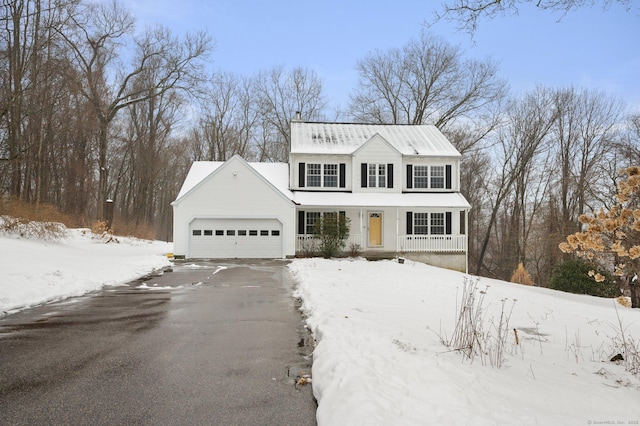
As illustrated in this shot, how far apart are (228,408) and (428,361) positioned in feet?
A: 6.91

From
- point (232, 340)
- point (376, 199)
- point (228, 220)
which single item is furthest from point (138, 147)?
point (232, 340)

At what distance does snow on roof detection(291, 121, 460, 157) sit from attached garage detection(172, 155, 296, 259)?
3489 mm

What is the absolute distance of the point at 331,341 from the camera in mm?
4992

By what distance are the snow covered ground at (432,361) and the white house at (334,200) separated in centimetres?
942

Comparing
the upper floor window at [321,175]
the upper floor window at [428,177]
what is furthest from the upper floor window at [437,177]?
the upper floor window at [321,175]

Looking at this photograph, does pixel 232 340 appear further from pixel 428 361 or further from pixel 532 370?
pixel 532 370

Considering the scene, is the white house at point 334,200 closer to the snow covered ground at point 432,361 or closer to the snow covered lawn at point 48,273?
the snow covered lawn at point 48,273

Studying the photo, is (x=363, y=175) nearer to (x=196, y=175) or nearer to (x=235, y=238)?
(x=235, y=238)

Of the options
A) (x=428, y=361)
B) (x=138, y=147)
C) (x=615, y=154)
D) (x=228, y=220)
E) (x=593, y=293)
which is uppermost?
(x=138, y=147)

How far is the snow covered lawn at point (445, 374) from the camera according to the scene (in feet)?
10.1

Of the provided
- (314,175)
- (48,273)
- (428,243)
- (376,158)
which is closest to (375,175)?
(376,158)

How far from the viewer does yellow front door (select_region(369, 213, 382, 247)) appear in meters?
22.9

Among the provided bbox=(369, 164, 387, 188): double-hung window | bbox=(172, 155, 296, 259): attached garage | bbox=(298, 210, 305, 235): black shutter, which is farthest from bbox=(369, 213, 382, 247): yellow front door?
bbox=(172, 155, 296, 259): attached garage

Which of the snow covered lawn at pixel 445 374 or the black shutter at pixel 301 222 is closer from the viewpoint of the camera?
the snow covered lawn at pixel 445 374
